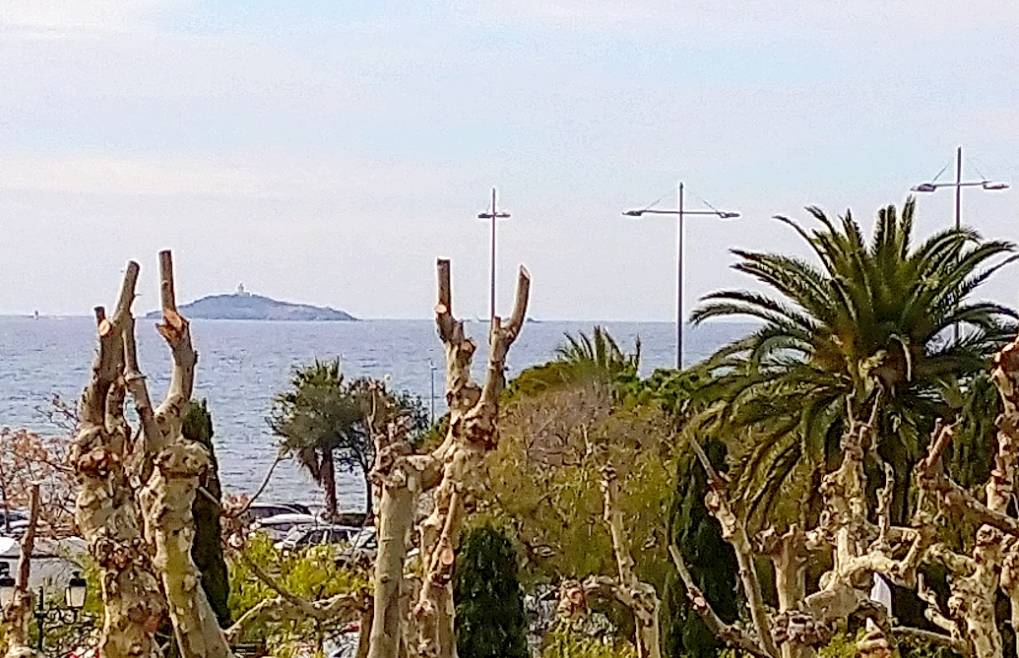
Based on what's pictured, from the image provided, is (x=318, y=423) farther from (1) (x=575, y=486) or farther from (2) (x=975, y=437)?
(2) (x=975, y=437)

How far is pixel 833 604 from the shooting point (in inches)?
149

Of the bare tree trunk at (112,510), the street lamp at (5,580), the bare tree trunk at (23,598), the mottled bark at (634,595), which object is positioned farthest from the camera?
the street lamp at (5,580)

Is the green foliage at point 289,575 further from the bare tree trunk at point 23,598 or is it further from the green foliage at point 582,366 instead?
the bare tree trunk at point 23,598

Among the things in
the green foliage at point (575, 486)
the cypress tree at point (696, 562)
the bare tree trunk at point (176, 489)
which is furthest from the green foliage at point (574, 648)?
the bare tree trunk at point (176, 489)

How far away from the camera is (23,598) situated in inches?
99.8

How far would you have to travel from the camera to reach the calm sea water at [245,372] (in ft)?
36.4

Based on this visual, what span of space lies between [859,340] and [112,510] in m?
10.4

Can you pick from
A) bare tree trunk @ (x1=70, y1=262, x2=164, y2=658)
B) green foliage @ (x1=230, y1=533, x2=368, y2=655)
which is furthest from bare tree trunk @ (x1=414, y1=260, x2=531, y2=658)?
green foliage @ (x1=230, y1=533, x2=368, y2=655)

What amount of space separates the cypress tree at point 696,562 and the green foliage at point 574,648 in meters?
0.44

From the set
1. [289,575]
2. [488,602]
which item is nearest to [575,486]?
[289,575]

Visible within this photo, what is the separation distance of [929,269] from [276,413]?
2188 cm

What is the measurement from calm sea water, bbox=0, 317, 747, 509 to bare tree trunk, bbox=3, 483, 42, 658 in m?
0.22

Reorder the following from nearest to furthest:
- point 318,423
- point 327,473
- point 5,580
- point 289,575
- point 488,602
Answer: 1. point 488,602
2. point 5,580
3. point 289,575
4. point 327,473
5. point 318,423

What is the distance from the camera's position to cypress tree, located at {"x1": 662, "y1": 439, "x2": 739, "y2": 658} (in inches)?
459
